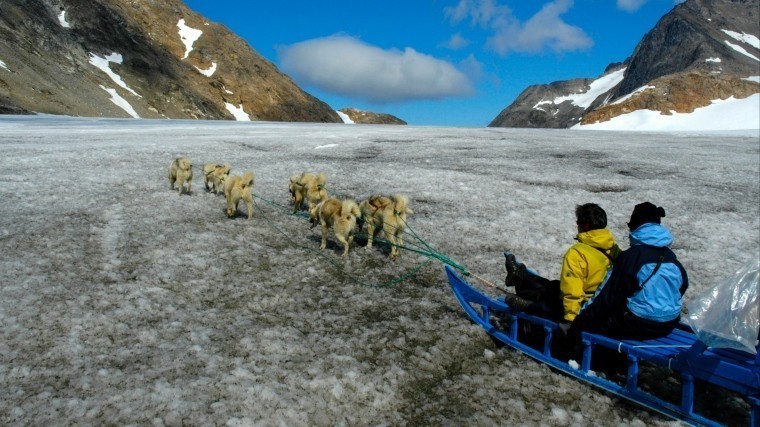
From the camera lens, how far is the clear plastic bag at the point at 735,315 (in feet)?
11.1

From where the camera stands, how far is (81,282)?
5.77 metres

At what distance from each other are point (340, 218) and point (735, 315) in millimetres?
4899

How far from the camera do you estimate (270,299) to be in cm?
589

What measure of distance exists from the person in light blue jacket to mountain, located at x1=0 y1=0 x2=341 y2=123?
200ft

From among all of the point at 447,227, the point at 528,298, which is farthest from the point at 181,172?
the point at 528,298

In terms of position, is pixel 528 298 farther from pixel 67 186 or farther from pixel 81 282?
pixel 67 186

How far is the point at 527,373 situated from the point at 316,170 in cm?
1003

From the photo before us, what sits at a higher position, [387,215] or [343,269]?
[387,215]

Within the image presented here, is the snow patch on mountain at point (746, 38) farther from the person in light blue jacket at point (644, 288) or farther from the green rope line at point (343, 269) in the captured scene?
the person in light blue jacket at point (644, 288)

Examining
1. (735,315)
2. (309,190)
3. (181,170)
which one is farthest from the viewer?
(181,170)

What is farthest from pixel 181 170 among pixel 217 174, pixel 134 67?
pixel 134 67

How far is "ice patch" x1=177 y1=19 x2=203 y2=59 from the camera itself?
113562 mm

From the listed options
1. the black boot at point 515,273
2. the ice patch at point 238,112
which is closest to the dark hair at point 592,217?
the black boot at point 515,273

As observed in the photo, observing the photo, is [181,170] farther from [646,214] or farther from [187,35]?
[187,35]
